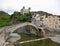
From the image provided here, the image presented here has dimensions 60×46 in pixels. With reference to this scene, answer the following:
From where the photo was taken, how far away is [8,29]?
30.5 meters

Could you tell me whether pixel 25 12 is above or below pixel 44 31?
above

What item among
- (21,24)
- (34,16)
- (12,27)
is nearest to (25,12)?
(34,16)

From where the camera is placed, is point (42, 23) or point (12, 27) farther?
point (42, 23)

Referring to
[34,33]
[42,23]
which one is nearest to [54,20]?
[42,23]

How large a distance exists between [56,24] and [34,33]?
37.3ft

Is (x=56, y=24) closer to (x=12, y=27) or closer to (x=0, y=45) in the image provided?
(x=12, y=27)

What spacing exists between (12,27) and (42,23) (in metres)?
17.4

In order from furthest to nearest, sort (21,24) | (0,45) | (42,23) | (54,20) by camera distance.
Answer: (54,20) < (42,23) < (21,24) < (0,45)

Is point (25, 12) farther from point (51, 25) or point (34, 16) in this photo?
point (51, 25)

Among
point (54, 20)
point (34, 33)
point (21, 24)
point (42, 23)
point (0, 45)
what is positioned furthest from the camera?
→ point (54, 20)

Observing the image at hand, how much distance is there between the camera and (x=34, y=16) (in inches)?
2025

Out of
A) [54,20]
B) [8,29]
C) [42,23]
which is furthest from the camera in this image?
[54,20]

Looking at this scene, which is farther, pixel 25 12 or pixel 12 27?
pixel 25 12

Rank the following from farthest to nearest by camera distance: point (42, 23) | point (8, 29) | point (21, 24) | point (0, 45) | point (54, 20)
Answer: point (54, 20) < point (42, 23) < point (21, 24) < point (8, 29) < point (0, 45)
